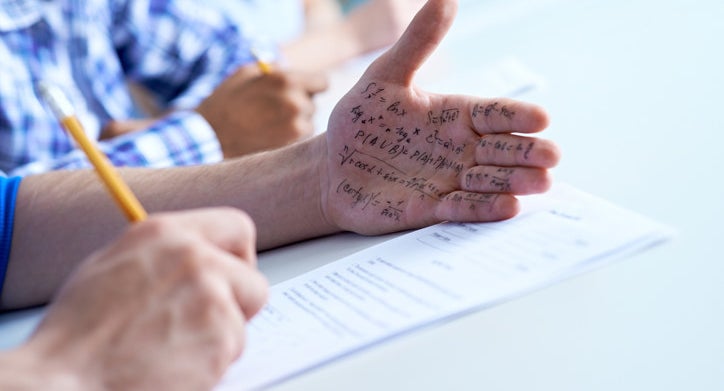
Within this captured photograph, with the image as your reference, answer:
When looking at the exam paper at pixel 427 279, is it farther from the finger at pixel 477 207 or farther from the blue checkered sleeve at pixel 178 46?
the blue checkered sleeve at pixel 178 46

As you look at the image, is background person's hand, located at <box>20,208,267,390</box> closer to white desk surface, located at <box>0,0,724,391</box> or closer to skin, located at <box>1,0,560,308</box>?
white desk surface, located at <box>0,0,724,391</box>

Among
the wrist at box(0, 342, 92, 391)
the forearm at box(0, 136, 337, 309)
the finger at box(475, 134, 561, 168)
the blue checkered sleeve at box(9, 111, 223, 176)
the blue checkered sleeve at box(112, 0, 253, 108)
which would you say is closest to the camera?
the wrist at box(0, 342, 92, 391)

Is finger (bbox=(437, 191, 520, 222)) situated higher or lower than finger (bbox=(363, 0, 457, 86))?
lower

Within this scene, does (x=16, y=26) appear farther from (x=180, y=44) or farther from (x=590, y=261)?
(x=590, y=261)

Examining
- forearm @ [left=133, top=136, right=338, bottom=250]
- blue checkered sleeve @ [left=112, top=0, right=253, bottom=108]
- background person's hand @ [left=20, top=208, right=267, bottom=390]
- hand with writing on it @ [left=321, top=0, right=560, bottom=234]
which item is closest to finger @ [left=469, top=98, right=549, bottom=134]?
hand with writing on it @ [left=321, top=0, right=560, bottom=234]

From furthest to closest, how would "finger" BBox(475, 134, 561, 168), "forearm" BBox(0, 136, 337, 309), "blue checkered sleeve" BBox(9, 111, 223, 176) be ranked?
"blue checkered sleeve" BBox(9, 111, 223, 176)
"forearm" BBox(0, 136, 337, 309)
"finger" BBox(475, 134, 561, 168)

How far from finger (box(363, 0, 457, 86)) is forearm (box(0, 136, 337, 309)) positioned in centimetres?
11

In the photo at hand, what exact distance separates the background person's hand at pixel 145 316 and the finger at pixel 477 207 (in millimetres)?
253

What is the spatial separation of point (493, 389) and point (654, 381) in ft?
0.28

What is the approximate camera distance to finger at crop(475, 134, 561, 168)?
623mm

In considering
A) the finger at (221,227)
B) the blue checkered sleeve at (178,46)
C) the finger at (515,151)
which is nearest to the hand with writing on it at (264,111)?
the blue checkered sleeve at (178,46)

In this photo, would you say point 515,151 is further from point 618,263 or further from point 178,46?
point 178,46

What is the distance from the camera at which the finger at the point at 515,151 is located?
24.5 inches

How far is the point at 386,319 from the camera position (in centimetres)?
51
